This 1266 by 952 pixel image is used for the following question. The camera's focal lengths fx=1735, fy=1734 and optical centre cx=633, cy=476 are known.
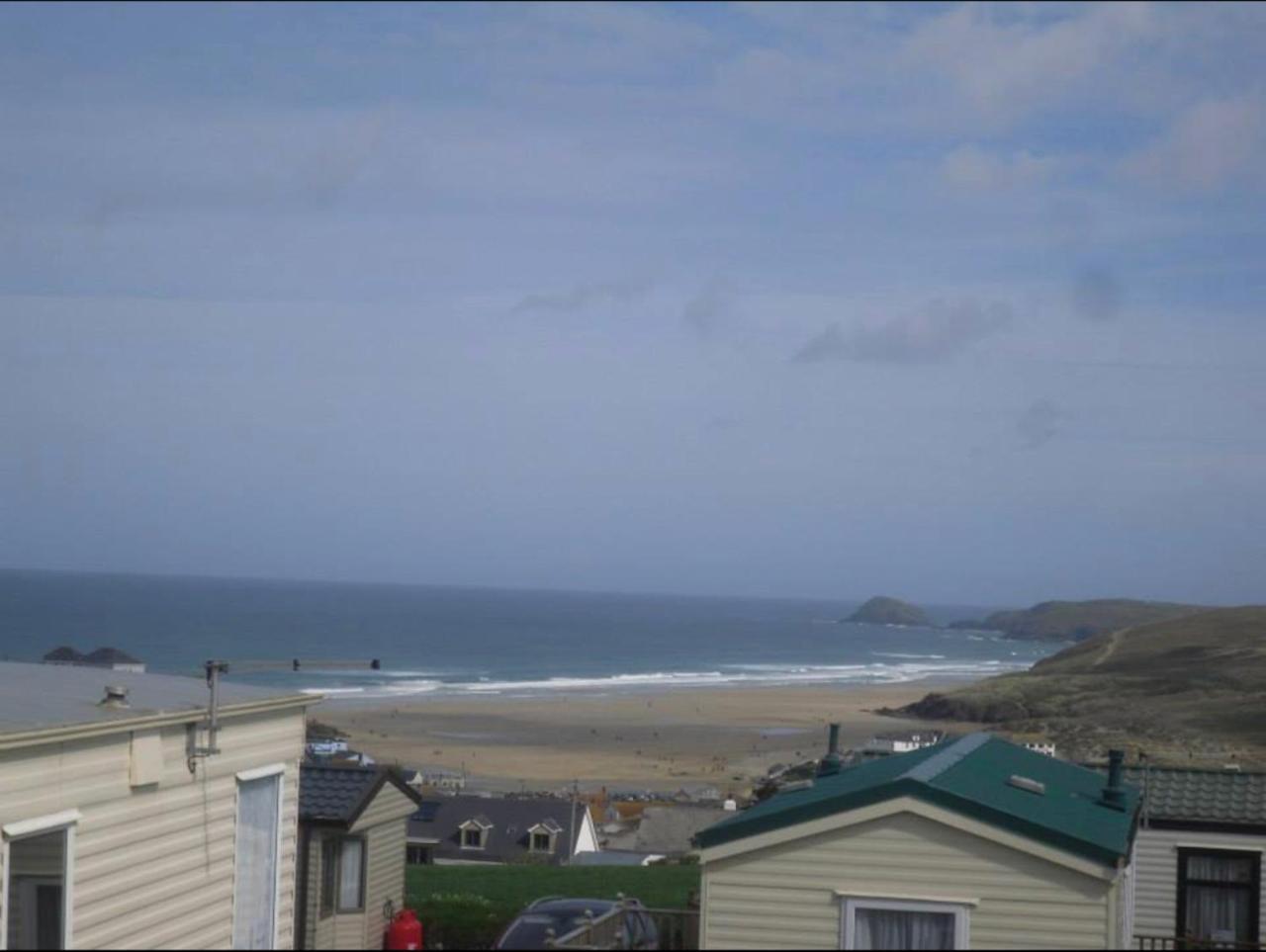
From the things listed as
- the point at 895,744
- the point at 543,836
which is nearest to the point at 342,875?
the point at 543,836

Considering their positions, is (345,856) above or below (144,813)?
below

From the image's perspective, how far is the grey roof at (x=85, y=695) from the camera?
12.7 meters

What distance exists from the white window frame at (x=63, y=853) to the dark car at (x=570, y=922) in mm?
3358

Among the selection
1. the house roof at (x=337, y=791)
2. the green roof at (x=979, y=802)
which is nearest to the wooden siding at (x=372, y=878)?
the house roof at (x=337, y=791)

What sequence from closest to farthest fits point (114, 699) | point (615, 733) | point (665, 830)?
point (114, 699) → point (665, 830) → point (615, 733)

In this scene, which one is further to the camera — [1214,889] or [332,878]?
[332,878]

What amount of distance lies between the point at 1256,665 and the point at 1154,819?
83.8 meters

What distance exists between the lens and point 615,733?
8356 cm

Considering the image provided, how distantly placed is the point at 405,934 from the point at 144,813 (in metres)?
2.93

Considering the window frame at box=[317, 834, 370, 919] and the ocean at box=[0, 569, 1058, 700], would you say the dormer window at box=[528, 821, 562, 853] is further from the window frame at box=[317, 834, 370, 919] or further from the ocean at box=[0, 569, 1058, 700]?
the ocean at box=[0, 569, 1058, 700]

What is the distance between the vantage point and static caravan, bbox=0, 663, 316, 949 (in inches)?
478

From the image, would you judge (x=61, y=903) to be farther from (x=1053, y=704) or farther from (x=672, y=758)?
(x=1053, y=704)

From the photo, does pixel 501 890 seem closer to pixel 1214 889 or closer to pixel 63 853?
pixel 1214 889

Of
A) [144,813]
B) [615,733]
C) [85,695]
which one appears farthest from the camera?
[615,733]
